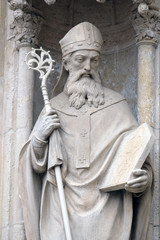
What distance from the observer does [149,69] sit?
11188mm

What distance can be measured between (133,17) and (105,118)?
118cm

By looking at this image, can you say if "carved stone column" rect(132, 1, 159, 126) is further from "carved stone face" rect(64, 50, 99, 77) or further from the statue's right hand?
the statue's right hand

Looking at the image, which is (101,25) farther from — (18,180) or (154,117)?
(18,180)

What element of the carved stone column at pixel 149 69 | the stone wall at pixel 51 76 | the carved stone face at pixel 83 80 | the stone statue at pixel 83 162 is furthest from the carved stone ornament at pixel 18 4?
the carved stone column at pixel 149 69

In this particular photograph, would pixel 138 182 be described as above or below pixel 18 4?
below

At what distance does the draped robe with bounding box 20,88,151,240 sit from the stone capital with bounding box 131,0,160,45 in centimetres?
85

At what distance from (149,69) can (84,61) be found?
74cm

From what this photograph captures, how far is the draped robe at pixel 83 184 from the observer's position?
10.2m

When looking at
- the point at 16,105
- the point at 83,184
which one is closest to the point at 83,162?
the point at 83,184

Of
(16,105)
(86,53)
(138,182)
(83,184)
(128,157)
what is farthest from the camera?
(16,105)

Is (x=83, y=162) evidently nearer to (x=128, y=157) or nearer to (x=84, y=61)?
(x=128, y=157)

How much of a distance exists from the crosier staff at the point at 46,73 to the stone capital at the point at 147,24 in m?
0.88

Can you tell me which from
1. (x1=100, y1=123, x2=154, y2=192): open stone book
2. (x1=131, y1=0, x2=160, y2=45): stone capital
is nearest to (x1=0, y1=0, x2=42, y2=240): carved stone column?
(x1=131, y1=0, x2=160, y2=45): stone capital

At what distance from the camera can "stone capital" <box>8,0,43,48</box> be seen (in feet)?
37.1
